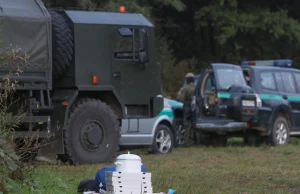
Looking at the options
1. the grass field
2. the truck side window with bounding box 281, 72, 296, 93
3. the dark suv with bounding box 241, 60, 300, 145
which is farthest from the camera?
the truck side window with bounding box 281, 72, 296, 93

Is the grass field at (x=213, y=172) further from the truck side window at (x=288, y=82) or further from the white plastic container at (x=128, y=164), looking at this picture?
the truck side window at (x=288, y=82)

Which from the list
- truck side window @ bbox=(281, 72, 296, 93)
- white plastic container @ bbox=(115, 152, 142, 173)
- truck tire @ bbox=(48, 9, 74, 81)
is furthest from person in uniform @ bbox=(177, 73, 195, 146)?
white plastic container @ bbox=(115, 152, 142, 173)

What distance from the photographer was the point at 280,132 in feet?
69.1

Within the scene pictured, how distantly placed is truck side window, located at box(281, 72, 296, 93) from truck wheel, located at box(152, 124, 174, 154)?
12.4ft

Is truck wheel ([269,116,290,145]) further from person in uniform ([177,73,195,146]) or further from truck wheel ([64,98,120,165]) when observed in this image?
truck wheel ([64,98,120,165])

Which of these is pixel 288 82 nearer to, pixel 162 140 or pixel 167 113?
pixel 167 113

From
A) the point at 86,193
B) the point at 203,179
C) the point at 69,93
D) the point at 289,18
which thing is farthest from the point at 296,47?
the point at 86,193

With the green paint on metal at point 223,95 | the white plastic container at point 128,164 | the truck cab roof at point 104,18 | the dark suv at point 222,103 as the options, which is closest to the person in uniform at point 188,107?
the dark suv at point 222,103

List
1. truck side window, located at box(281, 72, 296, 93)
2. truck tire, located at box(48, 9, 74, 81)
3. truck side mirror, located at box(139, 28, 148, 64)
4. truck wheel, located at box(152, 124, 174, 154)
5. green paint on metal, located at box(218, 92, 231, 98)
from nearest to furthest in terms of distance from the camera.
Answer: truck tire, located at box(48, 9, 74, 81) < truck side mirror, located at box(139, 28, 148, 64) < truck wheel, located at box(152, 124, 174, 154) < green paint on metal, located at box(218, 92, 231, 98) < truck side window, located at box(281, 72, 296, 93)

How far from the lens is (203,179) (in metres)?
12.5

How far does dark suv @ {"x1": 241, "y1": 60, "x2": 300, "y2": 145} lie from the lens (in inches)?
811

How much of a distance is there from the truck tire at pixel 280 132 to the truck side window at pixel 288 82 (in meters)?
0.87

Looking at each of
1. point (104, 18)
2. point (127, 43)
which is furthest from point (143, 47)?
point (104, 18)

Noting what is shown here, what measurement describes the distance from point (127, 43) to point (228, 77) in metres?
4.60
